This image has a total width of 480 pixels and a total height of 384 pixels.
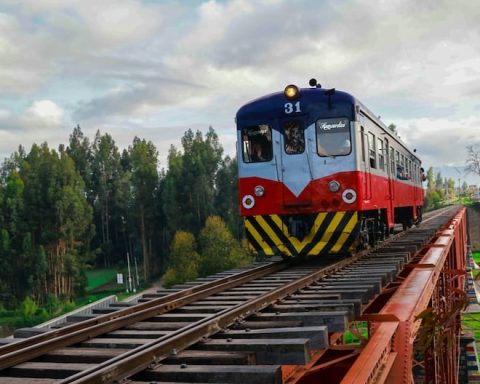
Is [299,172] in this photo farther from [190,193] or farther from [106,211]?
[106,211]

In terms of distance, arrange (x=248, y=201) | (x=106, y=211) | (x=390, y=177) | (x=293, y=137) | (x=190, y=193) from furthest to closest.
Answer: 1. (x=106, y=211)
2. (x=190, y=193)
3. (x=390, y=177)
4. (x=248, y=201)
5. (x=293, y=137)

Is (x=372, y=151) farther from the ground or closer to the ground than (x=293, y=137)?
closer to the ground

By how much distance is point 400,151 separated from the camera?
16531mm

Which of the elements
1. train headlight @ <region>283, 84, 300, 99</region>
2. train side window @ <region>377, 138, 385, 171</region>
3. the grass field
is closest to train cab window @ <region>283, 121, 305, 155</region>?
train headlight @ <region>283, 84, 300, 99</region>

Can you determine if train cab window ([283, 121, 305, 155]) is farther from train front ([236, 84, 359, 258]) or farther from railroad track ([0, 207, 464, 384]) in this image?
railroad track ([0, 207, 464, 384])

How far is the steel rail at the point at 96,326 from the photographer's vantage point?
4562mm

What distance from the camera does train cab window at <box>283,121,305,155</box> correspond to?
10.7 metres

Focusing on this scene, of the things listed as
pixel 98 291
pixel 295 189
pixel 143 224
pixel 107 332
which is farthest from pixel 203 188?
pixel 107 332

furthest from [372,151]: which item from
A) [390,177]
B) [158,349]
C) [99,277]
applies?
[99,277]

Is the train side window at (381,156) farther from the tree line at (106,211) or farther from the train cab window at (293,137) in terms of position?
the tree line at (106,211)

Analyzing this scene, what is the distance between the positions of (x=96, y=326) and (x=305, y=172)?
238 inches

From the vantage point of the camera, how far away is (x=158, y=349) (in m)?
4.20

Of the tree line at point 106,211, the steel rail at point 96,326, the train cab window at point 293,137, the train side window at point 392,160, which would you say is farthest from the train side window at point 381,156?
the tree line at point 106,211

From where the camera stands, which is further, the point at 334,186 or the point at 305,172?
the point at 305,172
